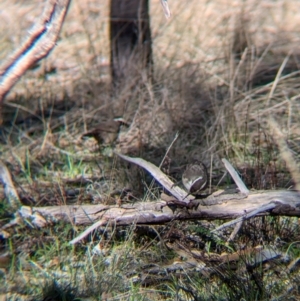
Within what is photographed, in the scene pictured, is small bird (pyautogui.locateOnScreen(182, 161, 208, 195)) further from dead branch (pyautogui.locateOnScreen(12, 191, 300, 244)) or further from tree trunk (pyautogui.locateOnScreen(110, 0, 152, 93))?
tree trunk (pyautogui.locateOnScreen(110, 0, 152, 93))

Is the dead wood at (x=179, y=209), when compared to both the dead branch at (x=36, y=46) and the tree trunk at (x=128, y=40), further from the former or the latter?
the tree trunk at (x=128, y=40)

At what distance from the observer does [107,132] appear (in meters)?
4.64

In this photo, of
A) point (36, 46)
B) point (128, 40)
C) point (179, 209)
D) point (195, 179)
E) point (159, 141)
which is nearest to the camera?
point (36, 46)

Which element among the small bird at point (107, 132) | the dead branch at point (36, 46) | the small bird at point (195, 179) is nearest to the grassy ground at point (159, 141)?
the small bird at point (107, 132)

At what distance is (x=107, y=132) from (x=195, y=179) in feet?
4.26

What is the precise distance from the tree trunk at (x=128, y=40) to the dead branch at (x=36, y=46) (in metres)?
3.17

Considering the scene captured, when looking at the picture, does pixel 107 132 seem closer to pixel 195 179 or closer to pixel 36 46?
pixel 195 179

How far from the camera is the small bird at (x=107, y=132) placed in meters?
4.55

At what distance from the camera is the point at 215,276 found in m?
3.07

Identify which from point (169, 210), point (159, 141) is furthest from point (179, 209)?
point (159, 141)

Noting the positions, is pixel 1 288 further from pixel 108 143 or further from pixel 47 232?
pixel 108 143

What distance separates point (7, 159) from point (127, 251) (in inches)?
65.9

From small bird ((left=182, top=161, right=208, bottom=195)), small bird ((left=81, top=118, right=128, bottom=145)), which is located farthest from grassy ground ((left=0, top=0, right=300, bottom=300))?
small bird ((left=182, top=161, right=208, bottom=195))

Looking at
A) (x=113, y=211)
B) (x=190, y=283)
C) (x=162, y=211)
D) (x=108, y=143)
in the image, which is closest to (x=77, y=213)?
(x=113, y=211)
